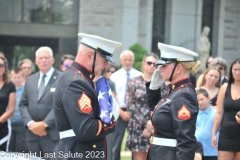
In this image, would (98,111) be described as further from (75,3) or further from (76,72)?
(75,3)

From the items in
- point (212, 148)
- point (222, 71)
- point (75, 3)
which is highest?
point (75, 3)

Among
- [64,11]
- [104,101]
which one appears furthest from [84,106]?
[64,11]

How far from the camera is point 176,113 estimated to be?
15.3 feet

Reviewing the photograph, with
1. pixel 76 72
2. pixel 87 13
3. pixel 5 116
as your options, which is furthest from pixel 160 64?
pixel 87 13

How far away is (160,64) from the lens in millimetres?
4930

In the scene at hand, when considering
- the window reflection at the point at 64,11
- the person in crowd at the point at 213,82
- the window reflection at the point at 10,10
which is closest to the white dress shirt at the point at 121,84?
the person in crowd at the point at 213,82

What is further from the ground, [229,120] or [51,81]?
[51,81]

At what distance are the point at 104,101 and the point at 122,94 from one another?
5234 mm

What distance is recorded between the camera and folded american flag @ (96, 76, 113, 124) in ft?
14.5

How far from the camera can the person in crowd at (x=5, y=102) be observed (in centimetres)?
782

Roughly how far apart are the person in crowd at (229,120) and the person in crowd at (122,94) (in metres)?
2.15

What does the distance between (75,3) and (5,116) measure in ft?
40.1

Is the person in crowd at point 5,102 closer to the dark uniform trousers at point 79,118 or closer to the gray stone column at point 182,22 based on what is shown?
the dark uniform trousers at point 79,118

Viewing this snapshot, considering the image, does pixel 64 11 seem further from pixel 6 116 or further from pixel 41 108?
pixel 41 108
